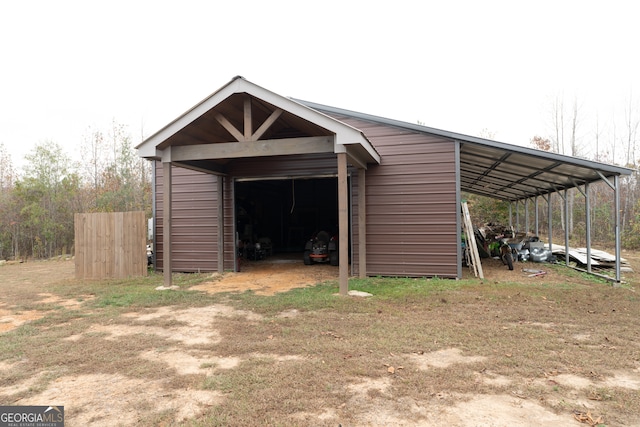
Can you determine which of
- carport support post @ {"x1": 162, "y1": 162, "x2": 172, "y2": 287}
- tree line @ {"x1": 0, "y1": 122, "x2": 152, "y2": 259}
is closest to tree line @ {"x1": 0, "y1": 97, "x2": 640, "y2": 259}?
tree line @ {"x1": 0, "y1": 122, "x2": 152, "y2": 259}

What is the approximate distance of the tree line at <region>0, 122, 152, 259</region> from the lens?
15062mm

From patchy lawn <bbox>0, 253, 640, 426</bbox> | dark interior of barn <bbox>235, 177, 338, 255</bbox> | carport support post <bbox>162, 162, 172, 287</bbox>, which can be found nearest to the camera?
patchy lawn <bbox>0, 253, 640, 426</bbox>

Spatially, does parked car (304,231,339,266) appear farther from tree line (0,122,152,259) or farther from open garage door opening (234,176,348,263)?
tree line (0,122,152,259)

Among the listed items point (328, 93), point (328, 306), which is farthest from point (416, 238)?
point (328, 93)

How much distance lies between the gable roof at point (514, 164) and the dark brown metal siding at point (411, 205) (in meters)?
0.31

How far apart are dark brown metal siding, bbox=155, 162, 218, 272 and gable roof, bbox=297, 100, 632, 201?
3441 mm

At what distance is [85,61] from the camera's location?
17.4m

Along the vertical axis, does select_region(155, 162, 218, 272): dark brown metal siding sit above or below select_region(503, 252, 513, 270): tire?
above

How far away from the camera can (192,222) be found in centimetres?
945

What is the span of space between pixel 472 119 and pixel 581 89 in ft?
21.9

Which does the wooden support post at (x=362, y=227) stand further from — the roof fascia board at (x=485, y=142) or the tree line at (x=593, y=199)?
the tree line at (x=593, y=199)

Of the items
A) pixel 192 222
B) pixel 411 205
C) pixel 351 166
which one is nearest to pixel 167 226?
pixel 192 222

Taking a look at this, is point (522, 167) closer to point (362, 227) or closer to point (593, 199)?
point (362, 227)

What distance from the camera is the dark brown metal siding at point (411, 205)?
25.8ft
